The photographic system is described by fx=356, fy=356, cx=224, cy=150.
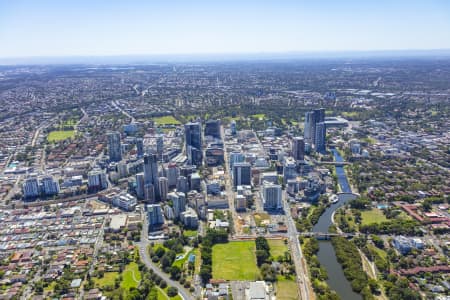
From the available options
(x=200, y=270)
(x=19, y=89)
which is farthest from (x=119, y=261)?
(x=19, y=89)

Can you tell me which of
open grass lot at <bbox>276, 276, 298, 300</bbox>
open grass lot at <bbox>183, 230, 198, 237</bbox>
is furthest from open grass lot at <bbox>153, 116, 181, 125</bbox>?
open grass lot at <bbox>276, 276, 298, 300</bbox>

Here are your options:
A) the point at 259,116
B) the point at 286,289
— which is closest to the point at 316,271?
the point at 286,289

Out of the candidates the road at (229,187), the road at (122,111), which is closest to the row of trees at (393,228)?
the road at (229,187)

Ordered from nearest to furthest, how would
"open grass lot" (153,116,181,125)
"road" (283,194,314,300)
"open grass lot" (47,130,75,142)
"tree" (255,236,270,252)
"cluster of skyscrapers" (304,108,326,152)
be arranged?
"road" (283,194,314,300) → "tree" (255,236,270,252) → "cluster of skyscrapers" (304,108,326,152) → "open grass lot" (47,130,75,142) → "open grass lot" (153,116,181,125)

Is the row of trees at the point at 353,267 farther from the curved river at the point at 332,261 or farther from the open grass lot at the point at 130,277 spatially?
the open grass lot at the point at 130,277

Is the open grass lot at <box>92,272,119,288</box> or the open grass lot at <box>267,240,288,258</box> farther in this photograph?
the open grass lot at <box>267,240,288,258</box>

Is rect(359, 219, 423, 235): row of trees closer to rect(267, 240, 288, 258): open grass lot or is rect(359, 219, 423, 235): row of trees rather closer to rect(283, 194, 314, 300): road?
rect(283, 194, 314, 300): road

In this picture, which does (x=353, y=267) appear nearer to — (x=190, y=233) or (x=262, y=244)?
(x=262, y=244)
